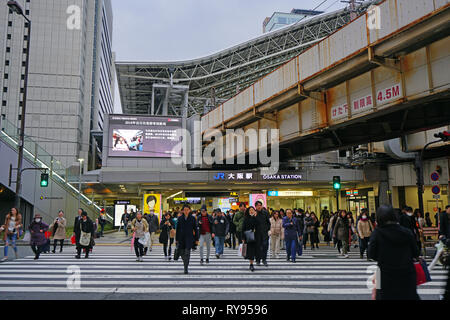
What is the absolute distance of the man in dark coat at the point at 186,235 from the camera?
9924mm

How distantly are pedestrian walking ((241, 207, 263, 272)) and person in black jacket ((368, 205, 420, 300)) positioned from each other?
604 cm

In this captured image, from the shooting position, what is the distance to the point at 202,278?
9.12 m

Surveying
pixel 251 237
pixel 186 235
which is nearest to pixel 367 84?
pixel 251 237

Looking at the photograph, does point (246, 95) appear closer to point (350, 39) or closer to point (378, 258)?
point (350, 39)

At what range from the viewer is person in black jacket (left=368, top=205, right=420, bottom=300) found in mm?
4273

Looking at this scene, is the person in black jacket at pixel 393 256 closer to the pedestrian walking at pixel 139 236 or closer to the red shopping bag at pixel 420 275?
the red shopping bag at pixel 420 275

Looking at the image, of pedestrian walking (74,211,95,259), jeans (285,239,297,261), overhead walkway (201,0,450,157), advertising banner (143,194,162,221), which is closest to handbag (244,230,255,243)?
jeans (285,239,297,261)

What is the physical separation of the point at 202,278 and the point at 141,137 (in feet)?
93.2

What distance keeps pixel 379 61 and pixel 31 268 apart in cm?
1196

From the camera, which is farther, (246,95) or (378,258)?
(246,95)

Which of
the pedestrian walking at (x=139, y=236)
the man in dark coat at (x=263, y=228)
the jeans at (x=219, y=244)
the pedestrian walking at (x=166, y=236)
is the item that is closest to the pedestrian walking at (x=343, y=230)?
the man in dark coat at (x=263, y=228)

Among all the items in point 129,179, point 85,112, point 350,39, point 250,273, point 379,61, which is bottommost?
point 250,273

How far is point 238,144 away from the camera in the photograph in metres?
21.0
